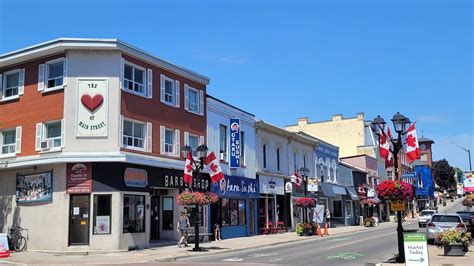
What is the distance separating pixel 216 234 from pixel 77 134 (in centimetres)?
1050

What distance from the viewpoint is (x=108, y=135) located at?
23047mm

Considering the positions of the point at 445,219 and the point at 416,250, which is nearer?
the point at 416,250

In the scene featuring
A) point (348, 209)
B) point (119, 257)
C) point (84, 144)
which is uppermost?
point (84, 144)

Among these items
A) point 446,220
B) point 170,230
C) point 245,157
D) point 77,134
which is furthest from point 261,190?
point 77,134

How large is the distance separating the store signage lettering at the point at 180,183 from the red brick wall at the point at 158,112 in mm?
1554

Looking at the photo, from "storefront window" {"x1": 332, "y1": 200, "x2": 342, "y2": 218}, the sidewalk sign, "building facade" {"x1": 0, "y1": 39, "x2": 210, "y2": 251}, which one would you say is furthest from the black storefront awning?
the sidewalk sign

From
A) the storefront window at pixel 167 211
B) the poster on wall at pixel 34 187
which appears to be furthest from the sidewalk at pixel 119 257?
the storefront window at pixel 167 211

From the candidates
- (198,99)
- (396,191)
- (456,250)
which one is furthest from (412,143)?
(198,99)

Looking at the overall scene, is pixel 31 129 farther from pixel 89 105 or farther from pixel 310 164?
pixel 310 164

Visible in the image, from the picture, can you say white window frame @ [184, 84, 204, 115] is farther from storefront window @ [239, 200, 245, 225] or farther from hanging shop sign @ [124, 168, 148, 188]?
storefront window @ [239, 200, 245, 225]

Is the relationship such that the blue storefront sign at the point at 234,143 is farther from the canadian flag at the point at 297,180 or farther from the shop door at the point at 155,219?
the canadian flag at the point at 297,180

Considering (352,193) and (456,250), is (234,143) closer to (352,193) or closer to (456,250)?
(456,250)

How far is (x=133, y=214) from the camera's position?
2375cm

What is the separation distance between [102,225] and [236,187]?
36.2 ft
